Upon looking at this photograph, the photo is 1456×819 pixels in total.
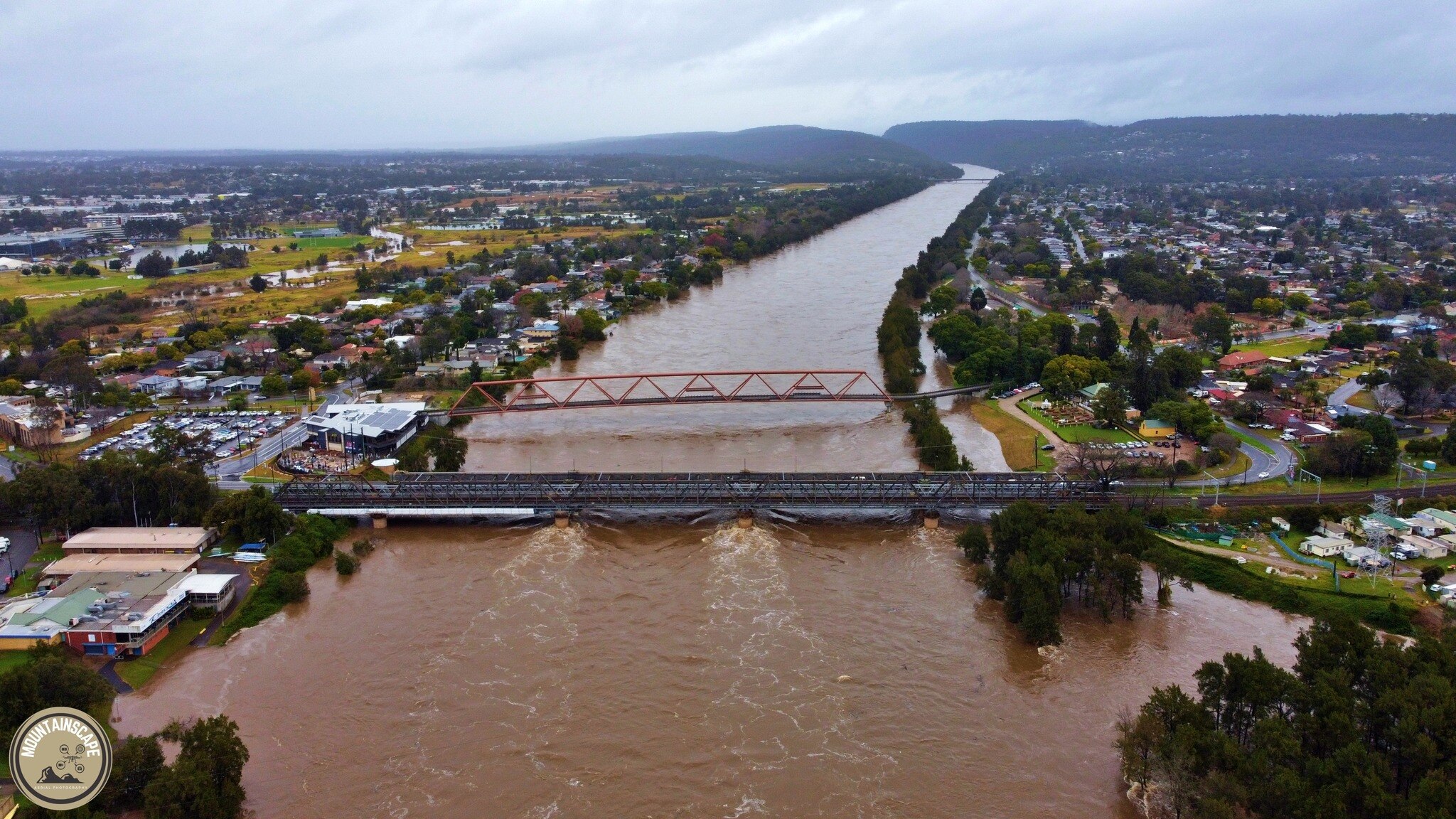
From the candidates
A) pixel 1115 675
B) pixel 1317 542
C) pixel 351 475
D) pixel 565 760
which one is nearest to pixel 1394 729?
pixel 1115 675

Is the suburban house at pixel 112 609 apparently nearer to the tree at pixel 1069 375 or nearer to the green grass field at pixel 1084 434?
the green grass field at pixel 1084 434

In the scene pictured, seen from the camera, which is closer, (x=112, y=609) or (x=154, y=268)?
(x=112, y=609)

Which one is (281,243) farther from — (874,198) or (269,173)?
(269,173)

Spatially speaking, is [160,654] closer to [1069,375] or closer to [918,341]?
[1069,375]

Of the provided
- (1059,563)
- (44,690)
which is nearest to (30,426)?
(44,690)

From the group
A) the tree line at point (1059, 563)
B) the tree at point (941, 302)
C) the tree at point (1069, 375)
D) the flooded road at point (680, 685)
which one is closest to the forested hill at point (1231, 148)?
the tree at point (941, 302)

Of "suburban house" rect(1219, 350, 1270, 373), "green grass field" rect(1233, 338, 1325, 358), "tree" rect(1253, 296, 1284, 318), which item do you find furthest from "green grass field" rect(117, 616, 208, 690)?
"tree" rect(1253, 296, 1284, 318)
